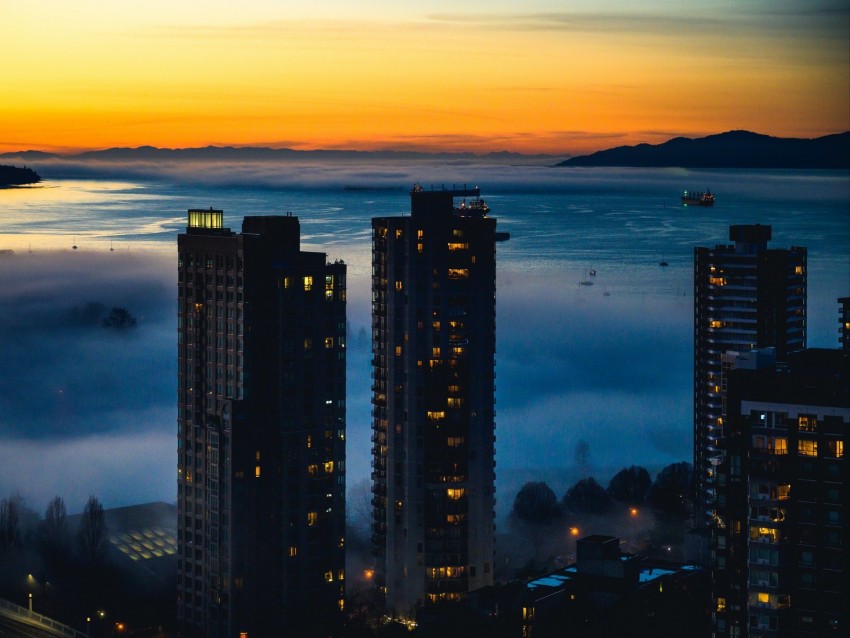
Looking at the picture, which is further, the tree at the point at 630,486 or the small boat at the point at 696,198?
the small boat at the point at 696,198

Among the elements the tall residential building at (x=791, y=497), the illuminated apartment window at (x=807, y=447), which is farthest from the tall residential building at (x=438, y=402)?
the illuminated apartment window at (x=807, y=447)

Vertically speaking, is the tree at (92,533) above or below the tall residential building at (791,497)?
below

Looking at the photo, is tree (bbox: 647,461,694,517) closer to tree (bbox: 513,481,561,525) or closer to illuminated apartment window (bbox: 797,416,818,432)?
tree (bbox: 513,481,561,525)

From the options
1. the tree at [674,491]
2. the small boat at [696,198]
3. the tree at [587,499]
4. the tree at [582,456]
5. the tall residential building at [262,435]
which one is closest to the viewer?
the tall residential building at [262,435]

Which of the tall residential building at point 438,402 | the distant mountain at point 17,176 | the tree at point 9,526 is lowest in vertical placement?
the tree at point 9,526

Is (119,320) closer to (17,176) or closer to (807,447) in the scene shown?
(17,176)

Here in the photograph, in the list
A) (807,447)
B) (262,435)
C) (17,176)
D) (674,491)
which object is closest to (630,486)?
(674,491)

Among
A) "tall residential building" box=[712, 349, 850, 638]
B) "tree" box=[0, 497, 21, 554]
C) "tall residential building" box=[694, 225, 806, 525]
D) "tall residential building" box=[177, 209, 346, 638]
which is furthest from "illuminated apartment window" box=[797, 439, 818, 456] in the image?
"tree" box=[0, 497, 21, 554]

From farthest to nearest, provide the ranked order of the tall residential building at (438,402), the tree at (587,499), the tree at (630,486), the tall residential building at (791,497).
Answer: the tree at (630,486)
the tree at (587,499)
the tall residential building at (438,402)
the tall residential building at (791,497)

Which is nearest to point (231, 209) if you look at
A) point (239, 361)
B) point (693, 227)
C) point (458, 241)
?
point (458, 241)

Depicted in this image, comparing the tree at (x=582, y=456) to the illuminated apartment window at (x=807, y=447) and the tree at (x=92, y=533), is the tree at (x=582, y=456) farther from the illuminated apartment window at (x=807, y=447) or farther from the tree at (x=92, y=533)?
the illuminated apartment window at (x=807, y=447)
